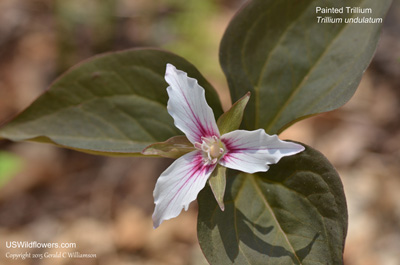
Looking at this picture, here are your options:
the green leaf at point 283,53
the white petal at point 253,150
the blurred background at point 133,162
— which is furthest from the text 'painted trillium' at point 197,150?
the blurred background at point 133,162

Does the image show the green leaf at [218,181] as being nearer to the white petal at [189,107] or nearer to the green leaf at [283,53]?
the white petal at [189,107]

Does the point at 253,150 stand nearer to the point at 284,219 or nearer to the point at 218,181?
the point at 218,181

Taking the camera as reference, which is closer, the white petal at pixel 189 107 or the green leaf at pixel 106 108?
the white petal at pixel 189 107

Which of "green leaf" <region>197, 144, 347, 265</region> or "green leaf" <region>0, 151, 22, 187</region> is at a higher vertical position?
"green leaf" <region>0, 151, 22, 187</region>

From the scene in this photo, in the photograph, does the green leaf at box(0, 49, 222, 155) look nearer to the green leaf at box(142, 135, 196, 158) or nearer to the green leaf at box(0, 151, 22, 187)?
the green leaf at box(142, 135, 196, 158)

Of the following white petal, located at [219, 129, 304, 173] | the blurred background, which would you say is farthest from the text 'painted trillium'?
the blurred background

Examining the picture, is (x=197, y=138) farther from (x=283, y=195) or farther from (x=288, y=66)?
(x=288, y=66)

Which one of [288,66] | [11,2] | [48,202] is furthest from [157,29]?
[288,66]
